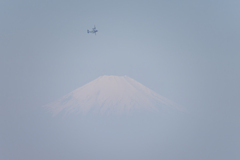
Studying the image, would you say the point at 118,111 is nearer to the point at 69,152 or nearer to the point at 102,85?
the point at 102,85

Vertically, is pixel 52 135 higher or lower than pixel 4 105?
lower

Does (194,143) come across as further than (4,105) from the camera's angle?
Yes

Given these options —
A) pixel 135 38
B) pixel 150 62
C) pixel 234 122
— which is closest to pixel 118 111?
pixel 150 62

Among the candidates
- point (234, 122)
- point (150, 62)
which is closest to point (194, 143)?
point (234, 122)

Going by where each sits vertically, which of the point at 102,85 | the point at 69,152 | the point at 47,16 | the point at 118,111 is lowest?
the point at 69,152

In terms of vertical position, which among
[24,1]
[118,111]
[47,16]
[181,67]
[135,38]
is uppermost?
[24,1]

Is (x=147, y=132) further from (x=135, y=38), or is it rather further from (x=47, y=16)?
(x=47, y=16)
